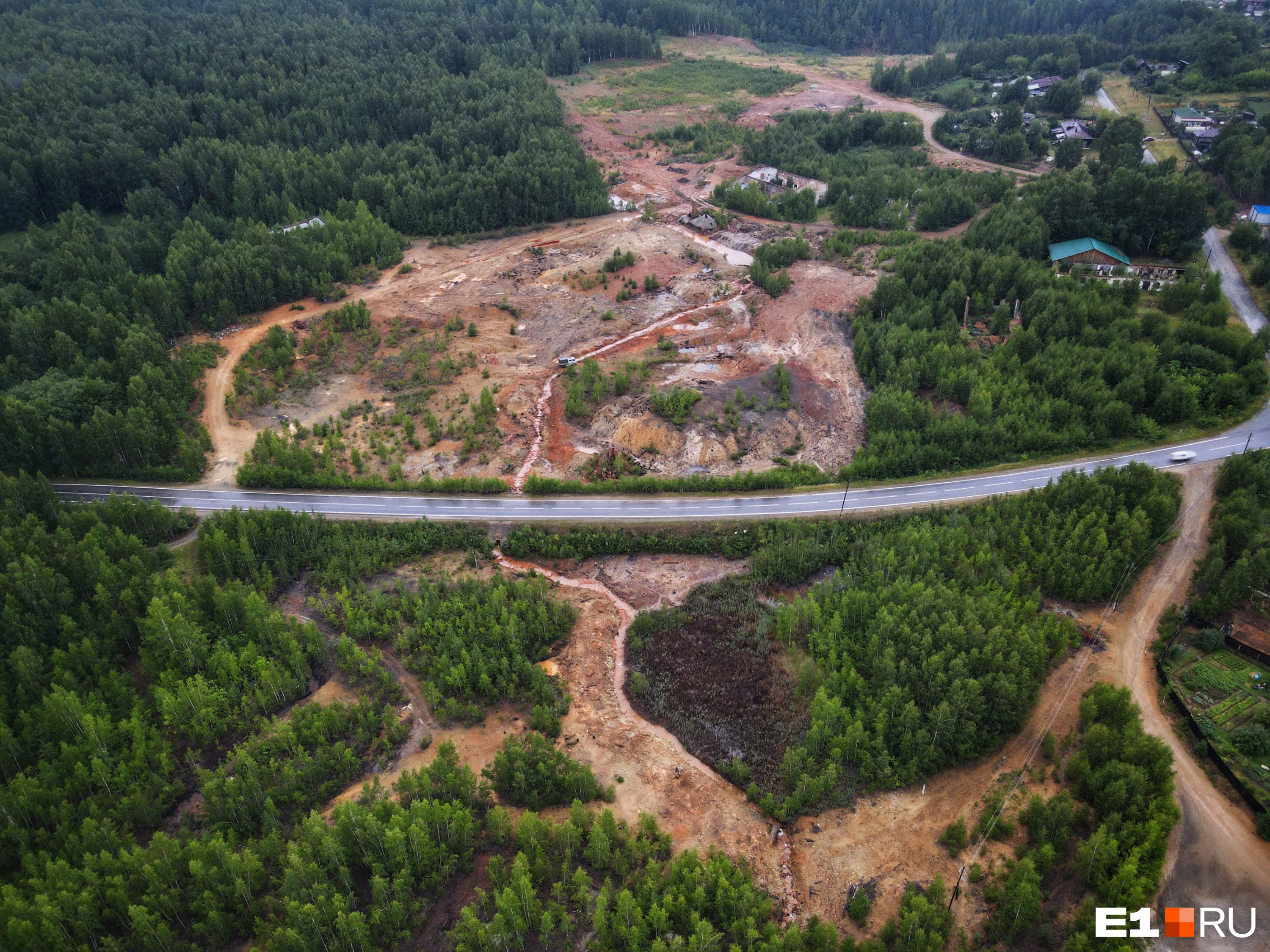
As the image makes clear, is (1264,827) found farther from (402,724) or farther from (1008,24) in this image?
(1008,24)

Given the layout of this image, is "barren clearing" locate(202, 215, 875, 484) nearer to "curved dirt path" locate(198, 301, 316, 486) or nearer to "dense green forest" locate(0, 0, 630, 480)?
"curved dirt path" locate(198, 301, 316, 486)

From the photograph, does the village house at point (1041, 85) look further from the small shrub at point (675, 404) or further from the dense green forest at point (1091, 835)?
the dense green forest at point (1091, 835)

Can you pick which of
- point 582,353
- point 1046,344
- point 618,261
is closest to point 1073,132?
point 1046,344

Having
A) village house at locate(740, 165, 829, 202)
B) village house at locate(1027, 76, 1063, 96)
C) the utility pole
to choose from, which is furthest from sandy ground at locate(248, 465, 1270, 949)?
village house at locate(1027, 76, 1063, 96)

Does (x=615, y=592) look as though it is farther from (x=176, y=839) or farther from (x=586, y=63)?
(x=586, y=63)

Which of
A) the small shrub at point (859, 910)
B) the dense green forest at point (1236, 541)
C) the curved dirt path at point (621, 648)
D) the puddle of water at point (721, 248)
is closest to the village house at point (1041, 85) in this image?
the puddle of water at point (721, 248)

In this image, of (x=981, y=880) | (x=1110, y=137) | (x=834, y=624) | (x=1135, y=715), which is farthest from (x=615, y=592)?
(x=1110, y=137)
